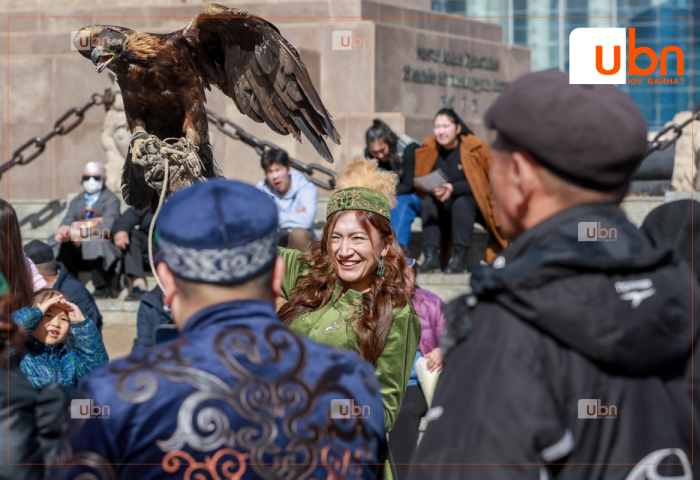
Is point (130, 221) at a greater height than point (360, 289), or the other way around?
point (130, 221)

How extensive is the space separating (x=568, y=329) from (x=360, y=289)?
196 centimetres

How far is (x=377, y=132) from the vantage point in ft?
26.3

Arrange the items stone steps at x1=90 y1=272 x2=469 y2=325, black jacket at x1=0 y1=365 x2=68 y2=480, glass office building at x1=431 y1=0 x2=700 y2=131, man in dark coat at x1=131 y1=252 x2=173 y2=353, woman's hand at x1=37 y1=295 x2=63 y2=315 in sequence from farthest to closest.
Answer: glass office building at x1=431 y1=0 x2=700 y2=131, stone steps at x1=90 y1=272 x2=469 y2=325, man in dark coat at x1=131 y1=252 x2=173 y2=353, woman's hand at x1=37 y1=295 x2=63 y2=315, black jacket at x1=0 y1=365 x2=68 y2=480

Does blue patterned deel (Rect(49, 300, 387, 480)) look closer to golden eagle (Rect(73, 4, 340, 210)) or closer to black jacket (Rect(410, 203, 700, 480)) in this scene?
black jacket (Rect(410, 203, 700, 480))

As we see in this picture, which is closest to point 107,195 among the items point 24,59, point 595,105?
point 24,59

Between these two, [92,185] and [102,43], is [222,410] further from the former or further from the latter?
[92,185]

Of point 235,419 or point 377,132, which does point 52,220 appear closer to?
point 377,132

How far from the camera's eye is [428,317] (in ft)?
15.1

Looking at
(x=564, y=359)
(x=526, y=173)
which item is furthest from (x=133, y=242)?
(x=564, y=359)

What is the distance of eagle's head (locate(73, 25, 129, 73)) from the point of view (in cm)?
371

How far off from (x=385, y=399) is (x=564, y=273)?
1724 mm

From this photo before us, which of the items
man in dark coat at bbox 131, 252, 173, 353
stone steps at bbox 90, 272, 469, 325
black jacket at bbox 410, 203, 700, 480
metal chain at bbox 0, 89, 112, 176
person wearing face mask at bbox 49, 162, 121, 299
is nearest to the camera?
black jacket at bbox 410, 203, 700, 480

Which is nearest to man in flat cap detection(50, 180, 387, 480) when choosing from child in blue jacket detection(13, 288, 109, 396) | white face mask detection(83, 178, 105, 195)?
child in blue jacket detection(13, 288, 109, 396)

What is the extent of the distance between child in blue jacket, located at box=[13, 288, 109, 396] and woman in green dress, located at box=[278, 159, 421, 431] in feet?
3.28
